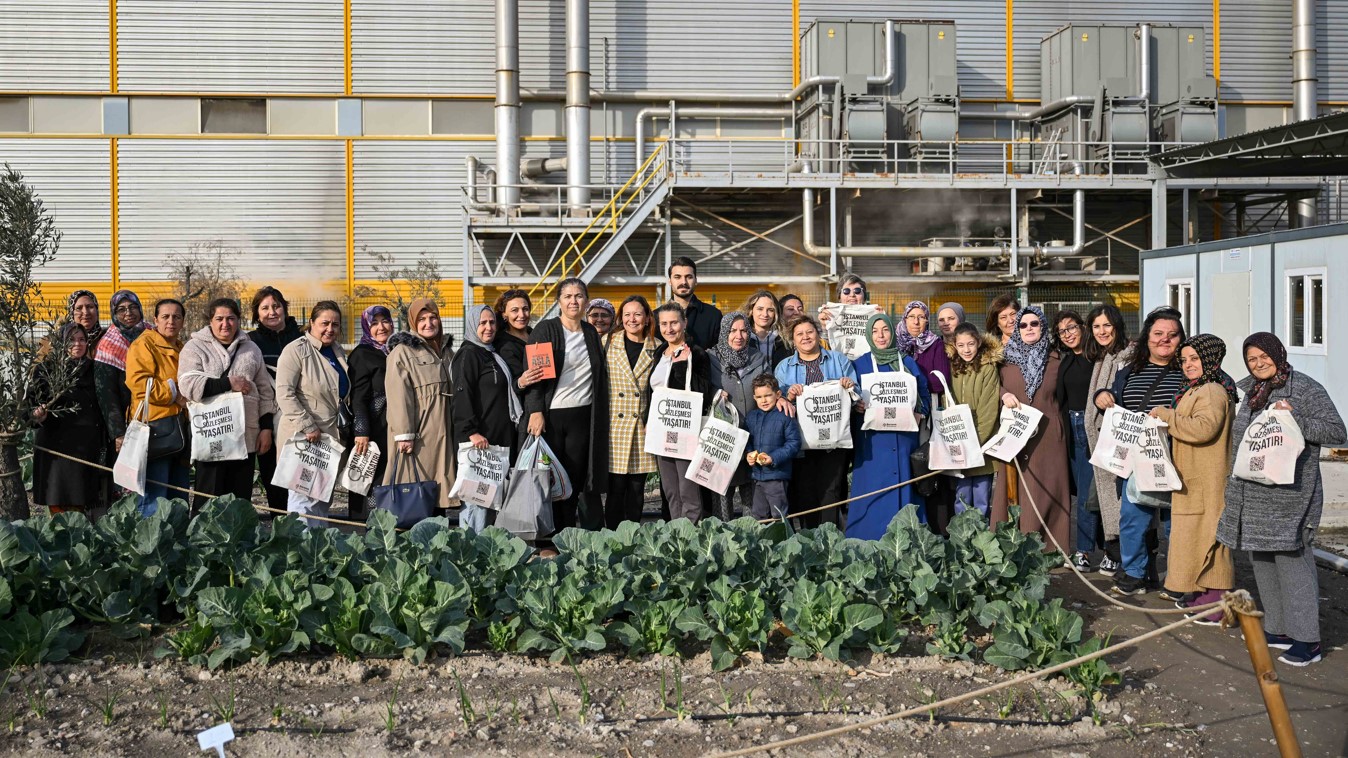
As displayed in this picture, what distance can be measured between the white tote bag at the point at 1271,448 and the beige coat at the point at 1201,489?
60cm

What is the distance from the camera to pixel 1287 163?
75.1ft

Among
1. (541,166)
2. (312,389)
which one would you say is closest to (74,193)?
(541,166)

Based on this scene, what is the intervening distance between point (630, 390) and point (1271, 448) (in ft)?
12.6

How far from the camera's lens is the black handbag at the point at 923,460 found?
7484mm

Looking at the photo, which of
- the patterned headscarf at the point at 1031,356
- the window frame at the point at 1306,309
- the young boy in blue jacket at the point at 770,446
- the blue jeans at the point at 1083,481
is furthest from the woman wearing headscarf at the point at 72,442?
the window frame at the point at 1306,309

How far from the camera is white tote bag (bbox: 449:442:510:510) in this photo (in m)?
7.23

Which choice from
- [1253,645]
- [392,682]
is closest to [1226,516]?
[1253,645]

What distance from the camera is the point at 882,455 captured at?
7520 millimetres

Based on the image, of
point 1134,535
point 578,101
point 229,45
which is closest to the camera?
point 1134,535

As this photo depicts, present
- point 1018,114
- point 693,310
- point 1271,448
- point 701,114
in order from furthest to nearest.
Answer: point 1018,114 → point 701,114 → point 693,310 → point 1271,448

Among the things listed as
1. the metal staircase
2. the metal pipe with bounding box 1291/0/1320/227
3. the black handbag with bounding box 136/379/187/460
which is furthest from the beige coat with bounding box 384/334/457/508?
the metal pipe with bounding box 1291/0/1320/227

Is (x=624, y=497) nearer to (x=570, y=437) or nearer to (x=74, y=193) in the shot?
(x=570, y=437)

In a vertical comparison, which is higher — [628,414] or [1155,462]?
[628,414]

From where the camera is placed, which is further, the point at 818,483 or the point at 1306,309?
the point at 1306,309
